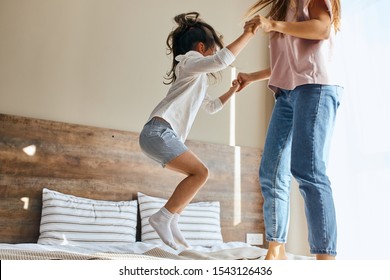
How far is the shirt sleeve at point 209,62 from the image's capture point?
6.34 feet

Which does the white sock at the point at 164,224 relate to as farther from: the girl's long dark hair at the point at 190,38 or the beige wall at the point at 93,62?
the beige wall at the point at 93,62

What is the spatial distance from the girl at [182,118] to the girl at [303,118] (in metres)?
0.19

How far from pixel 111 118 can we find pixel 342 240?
172 centimetres

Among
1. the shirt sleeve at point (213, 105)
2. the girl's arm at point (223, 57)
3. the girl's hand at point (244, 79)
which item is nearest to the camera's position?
the girl's arm at point (223, 57)

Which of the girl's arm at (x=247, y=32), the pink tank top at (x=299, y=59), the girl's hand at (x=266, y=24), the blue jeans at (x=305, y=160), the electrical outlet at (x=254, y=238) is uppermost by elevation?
the girl's arm at (x=247, y=32)

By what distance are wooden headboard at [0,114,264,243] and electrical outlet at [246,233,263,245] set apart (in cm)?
4

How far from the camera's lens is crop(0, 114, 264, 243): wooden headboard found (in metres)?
2.57

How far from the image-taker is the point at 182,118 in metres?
2.13

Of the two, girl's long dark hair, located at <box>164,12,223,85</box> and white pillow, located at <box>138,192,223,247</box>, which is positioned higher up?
girl's long dark hair, located at <box>164,12,223,85</box>

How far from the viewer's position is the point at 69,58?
9.66 ft

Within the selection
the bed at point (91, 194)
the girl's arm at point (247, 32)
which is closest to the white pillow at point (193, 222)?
the bed at point (91, 194)

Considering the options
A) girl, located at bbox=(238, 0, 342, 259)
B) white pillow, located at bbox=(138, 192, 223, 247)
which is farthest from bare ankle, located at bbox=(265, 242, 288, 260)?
white pillow, located at bbox=(138, 192, 223, 247)

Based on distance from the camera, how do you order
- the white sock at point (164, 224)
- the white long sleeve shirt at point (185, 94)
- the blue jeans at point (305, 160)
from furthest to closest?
1. the white long sleeve shirt at point (185, 94)
2. the white sock at point (164, 224)
3. the blue jeans at point (305, 160)

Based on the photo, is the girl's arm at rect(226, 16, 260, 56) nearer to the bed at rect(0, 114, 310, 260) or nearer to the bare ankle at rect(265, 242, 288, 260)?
the bare ankle at rect(265, 242, 288, 260)
